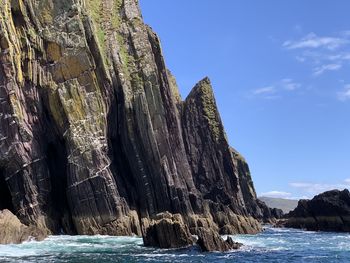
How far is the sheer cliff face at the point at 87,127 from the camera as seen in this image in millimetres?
62031

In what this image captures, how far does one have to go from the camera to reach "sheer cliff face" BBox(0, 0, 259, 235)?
62.0 meters

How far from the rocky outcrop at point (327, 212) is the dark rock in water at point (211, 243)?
5155cm

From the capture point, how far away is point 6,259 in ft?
118

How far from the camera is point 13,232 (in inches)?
1893

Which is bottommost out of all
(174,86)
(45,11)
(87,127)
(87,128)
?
(87,128)

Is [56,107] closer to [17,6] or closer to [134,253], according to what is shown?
[17,6]

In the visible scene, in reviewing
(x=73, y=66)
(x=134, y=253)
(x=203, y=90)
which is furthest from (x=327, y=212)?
(x=134, y=253)

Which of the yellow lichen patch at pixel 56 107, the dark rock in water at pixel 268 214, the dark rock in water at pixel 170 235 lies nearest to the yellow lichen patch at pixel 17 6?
the yellow lichen patch at pixel 56 107

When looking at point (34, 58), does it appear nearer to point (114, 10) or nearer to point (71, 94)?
point (71, 94)

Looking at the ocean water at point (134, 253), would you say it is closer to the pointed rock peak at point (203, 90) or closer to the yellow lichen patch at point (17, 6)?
the yellow lichen patch at point (17, 6)

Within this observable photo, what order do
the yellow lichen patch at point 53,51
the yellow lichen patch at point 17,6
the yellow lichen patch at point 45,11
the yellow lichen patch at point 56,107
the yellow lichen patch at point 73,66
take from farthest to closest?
the yellow lichen patch at point 45,11
the yellow lichen patch at point 53,51
the yellow lichen patch at point 73,66
the yellow lichen patch at point 17,6
the yellow lichen patch at point 56,107

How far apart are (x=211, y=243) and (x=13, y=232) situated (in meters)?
18.3

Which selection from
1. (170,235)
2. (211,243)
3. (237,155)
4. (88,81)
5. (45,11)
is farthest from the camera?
(237,155)

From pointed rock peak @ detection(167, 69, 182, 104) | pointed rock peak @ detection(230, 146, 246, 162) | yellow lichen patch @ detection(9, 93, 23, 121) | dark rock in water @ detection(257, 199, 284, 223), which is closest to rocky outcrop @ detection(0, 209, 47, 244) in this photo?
yellow lichen patch @ detection(9, 93, 23, 121)
